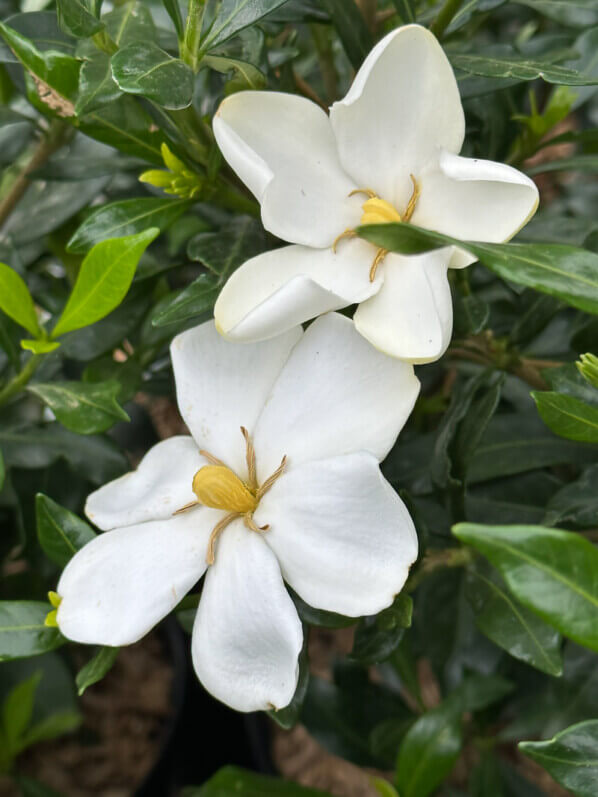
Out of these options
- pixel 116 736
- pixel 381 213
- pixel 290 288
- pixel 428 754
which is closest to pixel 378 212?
pixel 381 213

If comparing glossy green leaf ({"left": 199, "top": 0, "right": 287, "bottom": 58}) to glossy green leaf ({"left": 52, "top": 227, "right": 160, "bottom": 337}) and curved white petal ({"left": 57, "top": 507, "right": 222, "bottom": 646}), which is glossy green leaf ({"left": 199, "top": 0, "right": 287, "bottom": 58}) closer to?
glossy green leaf ({"left": 52, "top": 227, "right": 160, "bottom": 337})

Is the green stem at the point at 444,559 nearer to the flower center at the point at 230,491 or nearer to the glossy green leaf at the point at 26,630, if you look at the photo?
the flower center at the point at 230,491

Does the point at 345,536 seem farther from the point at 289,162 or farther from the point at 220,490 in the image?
the point at 289,162

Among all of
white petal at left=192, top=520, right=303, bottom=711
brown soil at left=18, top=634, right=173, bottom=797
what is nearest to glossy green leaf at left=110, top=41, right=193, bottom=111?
white petal at left=192, top=520, right=303, bottom=711

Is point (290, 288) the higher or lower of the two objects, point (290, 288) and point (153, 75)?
the lower

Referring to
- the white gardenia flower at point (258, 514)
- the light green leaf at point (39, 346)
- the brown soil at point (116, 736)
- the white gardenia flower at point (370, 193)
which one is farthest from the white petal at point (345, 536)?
the brown soil at point (116, 736)
